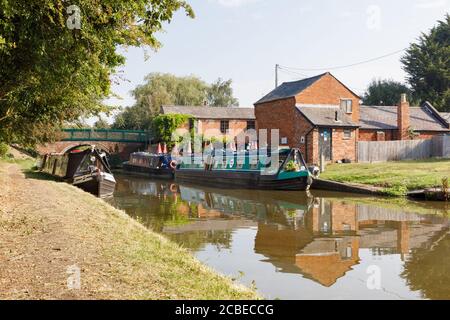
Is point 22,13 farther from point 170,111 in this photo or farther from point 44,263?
point 170,111

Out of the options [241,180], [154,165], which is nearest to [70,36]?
[241,180]

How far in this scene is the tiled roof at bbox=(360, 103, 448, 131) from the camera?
33.7 meters

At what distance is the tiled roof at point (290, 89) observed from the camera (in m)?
31.7

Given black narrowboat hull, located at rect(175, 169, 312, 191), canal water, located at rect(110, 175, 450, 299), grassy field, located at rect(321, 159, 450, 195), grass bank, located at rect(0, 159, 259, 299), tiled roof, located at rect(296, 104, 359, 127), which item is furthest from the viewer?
tiled roof, located at rect(296, 104, 359, 127)

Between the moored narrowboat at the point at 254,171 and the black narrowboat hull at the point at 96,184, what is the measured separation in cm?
725

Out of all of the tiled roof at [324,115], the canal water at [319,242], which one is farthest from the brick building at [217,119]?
the canal water at [319,242]

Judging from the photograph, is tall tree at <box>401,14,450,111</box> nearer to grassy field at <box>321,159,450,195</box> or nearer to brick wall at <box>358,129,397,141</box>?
brick wall at <box>358,129,397,141</box>

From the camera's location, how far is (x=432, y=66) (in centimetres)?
4472

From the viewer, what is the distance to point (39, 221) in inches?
347

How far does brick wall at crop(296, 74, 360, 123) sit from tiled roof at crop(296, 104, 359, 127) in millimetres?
371

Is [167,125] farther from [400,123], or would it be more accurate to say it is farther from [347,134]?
[400,123]

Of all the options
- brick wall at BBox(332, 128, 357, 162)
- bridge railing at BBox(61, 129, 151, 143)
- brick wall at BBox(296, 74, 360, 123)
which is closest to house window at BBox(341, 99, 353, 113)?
brick wall at BBox(296, 74, 360, 123)
